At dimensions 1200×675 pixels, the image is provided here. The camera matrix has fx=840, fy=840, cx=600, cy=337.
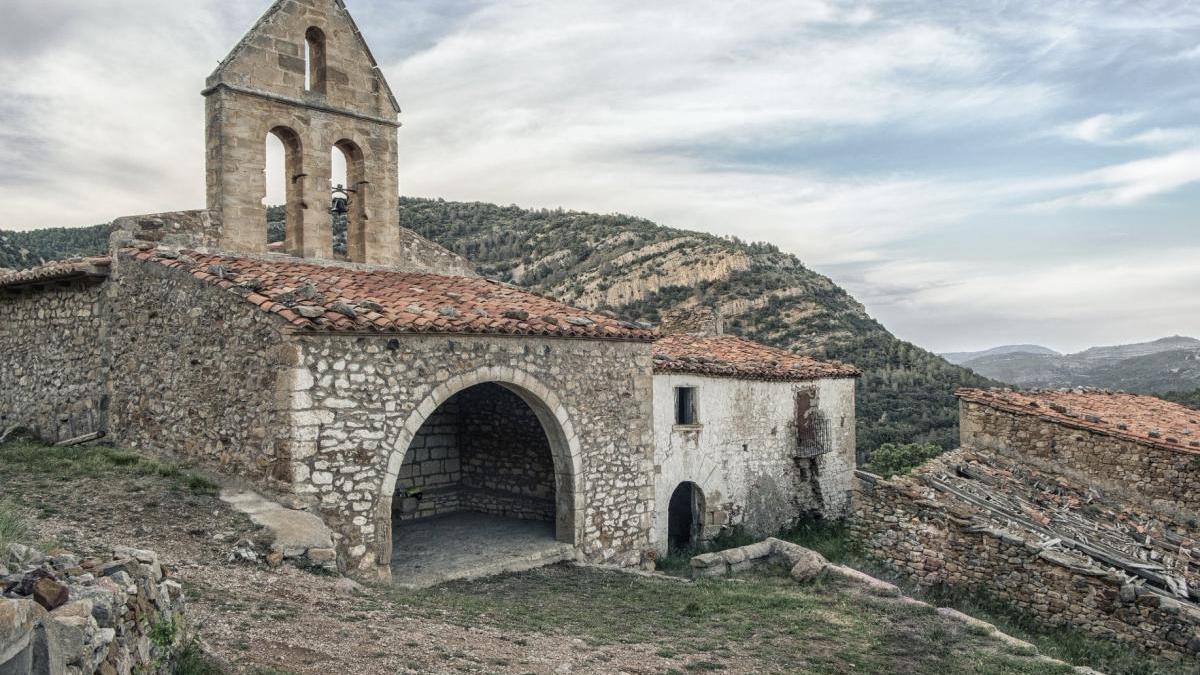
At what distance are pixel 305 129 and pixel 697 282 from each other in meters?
31.2

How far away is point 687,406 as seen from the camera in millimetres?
15961

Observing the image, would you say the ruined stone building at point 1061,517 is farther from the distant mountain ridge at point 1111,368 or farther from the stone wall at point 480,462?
the distant mountain ridge at point 1111,368

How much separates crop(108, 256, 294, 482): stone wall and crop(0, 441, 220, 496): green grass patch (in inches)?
14.3

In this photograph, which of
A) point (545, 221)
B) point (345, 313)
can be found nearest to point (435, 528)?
point (345, 313)

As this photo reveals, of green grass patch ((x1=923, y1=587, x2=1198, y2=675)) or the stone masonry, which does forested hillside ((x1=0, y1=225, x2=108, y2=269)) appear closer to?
the stone masonry

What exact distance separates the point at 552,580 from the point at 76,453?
647 cm

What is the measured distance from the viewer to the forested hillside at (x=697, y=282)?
106 feet

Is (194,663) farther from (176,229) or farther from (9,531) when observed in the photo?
(176,229)

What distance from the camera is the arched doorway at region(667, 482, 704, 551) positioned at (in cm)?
1620

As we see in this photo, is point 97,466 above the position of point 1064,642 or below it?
above

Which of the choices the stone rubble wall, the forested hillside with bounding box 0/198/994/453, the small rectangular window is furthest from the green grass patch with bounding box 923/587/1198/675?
the forested hillside with bounding box 0/198/994/453

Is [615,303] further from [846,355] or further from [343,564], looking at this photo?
[343,564]

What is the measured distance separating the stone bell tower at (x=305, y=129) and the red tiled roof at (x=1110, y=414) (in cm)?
1256

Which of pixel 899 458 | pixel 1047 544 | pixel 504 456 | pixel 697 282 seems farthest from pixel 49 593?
pixel 697 282
